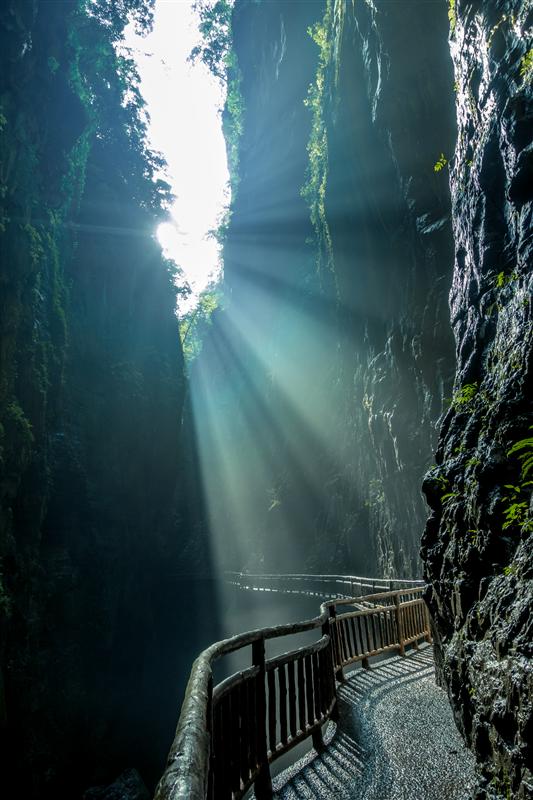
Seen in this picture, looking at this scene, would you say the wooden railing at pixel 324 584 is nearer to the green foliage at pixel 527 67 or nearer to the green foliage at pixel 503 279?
the green foliage at pixel 503 279

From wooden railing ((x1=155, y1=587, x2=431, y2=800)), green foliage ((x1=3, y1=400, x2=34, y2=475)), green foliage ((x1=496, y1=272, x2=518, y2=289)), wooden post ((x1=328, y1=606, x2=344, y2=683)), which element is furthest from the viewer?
green foliage ((x1=3, y1=400, x2=34, y2=475))

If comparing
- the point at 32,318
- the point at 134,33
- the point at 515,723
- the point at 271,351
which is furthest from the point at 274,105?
the point at 515,723

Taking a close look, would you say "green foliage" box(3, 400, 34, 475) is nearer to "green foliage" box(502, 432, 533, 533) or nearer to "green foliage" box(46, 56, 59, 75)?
"green foliage" box(46, 56, 59, 75)

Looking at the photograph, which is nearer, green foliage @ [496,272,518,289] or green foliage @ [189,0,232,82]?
green foliage @ [496,272,518,289]

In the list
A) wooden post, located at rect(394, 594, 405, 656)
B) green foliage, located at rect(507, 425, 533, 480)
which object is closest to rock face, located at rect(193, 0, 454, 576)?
wooden post, located at rect(394, 594, 405, 656)

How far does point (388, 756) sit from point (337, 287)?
22.9 meters

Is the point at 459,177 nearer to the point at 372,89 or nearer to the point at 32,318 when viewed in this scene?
the point at 372,89

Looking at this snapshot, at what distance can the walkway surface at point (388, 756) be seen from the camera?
4176 mm

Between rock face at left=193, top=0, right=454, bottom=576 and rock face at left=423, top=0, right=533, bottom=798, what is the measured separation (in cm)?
Answer: 726

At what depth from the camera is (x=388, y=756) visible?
4887mm

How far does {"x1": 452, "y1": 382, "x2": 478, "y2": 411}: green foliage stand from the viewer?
615 cm

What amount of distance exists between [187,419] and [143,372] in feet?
54.9

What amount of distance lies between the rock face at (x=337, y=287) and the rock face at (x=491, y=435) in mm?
7261

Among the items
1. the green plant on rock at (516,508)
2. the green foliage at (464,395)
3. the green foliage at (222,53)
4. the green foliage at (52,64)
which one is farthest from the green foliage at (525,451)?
the green foliage at (222,53)
